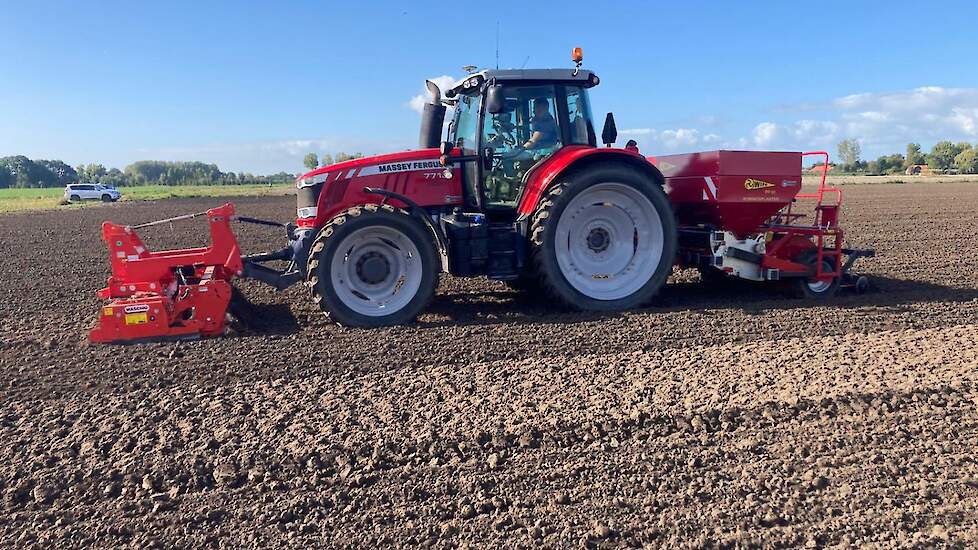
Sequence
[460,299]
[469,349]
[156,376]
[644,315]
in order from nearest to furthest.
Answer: [156,376] → [469,349] → [644,315] → [460,299]

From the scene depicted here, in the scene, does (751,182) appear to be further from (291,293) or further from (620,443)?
(291,293)

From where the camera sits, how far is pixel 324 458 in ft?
11.4

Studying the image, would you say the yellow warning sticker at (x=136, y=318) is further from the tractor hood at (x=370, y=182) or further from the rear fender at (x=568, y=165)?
the rear fender at (x=568, y=165)

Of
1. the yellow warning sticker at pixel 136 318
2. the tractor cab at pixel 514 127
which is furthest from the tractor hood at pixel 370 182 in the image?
the yellow warning sticker at pixel 136 318

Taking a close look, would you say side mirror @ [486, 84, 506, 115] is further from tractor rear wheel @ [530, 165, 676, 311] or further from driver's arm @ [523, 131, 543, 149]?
tractor rear wheel @ [530, 165, 676, 311]

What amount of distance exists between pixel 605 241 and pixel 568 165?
1006mm

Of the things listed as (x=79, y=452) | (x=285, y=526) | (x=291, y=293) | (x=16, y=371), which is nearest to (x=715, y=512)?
(x=285, y=526)

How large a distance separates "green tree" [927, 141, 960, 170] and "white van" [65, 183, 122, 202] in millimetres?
87084

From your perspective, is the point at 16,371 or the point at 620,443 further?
the point at 16,371

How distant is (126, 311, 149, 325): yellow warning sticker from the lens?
18.3 ft

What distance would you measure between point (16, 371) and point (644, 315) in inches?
203

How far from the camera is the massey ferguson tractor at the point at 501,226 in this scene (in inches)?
233

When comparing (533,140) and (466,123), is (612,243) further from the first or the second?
(466,123)

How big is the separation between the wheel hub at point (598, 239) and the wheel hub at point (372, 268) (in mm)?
2085
